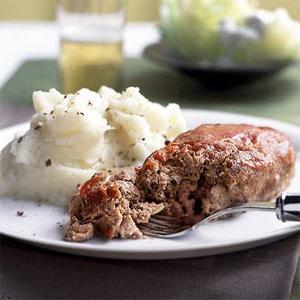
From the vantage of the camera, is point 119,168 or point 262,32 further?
point 262,32

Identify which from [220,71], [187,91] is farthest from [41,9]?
[220,71]

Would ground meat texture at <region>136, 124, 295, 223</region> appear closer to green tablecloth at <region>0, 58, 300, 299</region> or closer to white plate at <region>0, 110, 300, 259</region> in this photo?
white plate at <region>0, 110, 300, 259</region>

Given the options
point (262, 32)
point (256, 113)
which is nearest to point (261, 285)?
point (256, 113)

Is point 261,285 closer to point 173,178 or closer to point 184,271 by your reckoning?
point 184,271

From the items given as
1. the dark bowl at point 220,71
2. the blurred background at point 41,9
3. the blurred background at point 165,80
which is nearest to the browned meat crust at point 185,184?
the blurred background at point 165,80

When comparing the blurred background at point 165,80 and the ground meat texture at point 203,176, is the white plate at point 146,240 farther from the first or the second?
the blurred background at point 165,80

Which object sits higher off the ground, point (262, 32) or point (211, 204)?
point (262, 32)

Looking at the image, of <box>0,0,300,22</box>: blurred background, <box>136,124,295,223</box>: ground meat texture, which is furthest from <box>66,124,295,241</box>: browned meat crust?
<box>0,0,300,22</box>: blurred background
